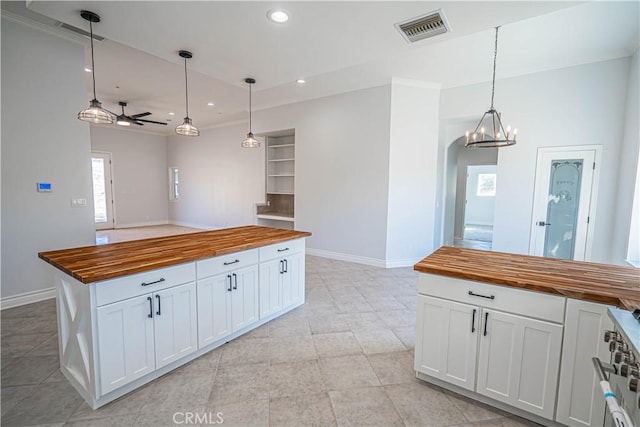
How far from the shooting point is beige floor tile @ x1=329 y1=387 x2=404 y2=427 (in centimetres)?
179

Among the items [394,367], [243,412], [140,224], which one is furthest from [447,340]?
[140,224]

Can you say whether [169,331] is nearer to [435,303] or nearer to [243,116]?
[435,303]

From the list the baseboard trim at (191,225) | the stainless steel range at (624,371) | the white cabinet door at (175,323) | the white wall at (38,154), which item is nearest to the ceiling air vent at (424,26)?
the stainless steel range at (624,371)

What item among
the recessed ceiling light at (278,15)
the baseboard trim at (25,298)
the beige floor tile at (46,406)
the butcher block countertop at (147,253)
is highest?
the recessed ceiling light at (278,15)

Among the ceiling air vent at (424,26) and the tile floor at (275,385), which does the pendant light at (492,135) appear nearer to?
the ceiling air vent at (424,26)

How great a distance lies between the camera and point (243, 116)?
7.82 meters

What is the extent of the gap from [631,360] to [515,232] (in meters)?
4.26

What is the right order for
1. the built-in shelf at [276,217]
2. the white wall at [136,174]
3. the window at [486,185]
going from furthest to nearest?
the window at [486,185] → the white wall at [136,174] → the built-in shelf at [276,217]

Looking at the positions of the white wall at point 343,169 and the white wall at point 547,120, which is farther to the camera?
the white wall at point 343,169

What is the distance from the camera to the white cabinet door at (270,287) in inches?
115

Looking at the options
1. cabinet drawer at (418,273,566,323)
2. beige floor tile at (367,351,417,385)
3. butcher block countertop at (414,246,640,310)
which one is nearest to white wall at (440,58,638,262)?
butcher block countertop at (414,246,640,310)

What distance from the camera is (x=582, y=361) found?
1.57 meters

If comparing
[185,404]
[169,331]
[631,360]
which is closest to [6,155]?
[169,331]

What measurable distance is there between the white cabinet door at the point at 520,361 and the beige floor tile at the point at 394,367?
0.53 metres
